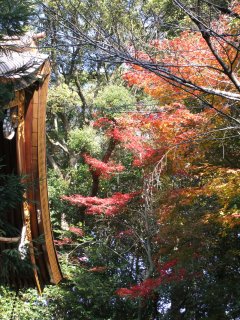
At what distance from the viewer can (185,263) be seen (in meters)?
8.77

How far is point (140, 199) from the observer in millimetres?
11516

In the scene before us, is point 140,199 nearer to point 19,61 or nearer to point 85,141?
point 85,141

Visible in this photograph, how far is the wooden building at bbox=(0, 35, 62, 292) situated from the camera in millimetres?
3777

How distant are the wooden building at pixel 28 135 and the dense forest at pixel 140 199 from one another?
0.84ft

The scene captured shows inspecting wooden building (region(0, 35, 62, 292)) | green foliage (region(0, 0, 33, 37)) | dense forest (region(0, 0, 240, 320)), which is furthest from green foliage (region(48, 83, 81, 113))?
green foliage (region(0, 0, 33, 37))

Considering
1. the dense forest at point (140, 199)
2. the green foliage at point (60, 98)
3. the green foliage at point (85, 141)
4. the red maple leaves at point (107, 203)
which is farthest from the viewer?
the green foliage at point (60, 98)

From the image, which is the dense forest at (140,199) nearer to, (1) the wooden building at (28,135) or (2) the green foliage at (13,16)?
(2) the green foliage at (13,16)

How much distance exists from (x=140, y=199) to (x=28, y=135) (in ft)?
25.0

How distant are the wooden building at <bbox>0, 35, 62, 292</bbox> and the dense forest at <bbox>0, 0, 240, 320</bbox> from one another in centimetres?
25

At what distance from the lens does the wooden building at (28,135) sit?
3777mm

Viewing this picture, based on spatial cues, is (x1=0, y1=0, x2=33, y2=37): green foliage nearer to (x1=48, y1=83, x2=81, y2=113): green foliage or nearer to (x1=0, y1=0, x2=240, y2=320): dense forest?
(x1=0, y1=0, x2=240, y2=320): dense forest

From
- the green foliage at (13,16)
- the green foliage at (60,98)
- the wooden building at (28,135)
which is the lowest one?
the wooden building at (28,135)

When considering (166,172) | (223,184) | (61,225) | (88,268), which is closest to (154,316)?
(88,268)

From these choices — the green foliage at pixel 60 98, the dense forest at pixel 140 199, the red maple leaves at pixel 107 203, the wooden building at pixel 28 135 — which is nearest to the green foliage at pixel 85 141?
the dense forest at pixel 140 199
